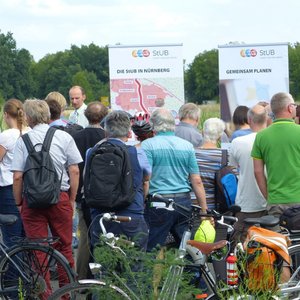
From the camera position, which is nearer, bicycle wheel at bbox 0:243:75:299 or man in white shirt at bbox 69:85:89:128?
bicycle wheel at bbox 0:243:75:299

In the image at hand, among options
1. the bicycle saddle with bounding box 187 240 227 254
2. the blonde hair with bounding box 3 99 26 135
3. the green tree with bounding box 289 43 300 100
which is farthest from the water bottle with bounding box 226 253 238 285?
the green tree with bounding box 289 43 300 100

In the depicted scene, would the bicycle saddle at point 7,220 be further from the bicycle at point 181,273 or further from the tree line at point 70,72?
the tree line at point 70,72

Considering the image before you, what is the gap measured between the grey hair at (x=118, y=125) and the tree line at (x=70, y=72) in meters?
79.7

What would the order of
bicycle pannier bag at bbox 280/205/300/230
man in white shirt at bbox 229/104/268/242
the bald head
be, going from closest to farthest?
bicycle pannier bag at bbox 280/205/300/230
man in white shirt at bbox 229/104/268/242
the bald head

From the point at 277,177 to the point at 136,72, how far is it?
8.16 metres

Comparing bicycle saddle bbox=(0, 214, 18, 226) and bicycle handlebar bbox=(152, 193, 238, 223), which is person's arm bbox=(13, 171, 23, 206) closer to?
bicycle saddle bbox=(0, 214, 18, 226)

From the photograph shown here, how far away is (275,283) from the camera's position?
5809 mm

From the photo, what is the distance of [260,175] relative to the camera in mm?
7598

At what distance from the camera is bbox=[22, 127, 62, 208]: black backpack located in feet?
23.3

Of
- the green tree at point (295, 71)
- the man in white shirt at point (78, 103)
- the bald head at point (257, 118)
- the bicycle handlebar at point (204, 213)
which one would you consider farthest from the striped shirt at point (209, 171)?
the green tree at point (295, 71)

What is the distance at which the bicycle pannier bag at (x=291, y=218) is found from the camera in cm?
681

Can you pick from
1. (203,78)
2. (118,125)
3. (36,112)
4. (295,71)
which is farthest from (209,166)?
(203,78)

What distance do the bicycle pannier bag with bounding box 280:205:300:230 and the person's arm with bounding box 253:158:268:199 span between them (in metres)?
0.69

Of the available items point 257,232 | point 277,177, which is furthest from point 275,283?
point 277,177
